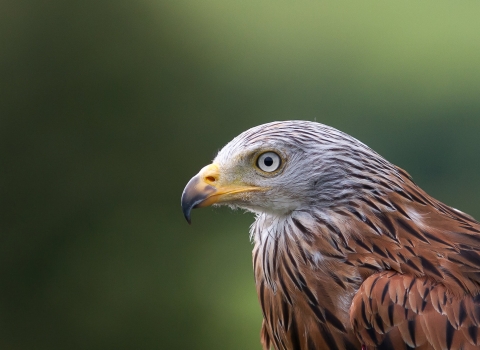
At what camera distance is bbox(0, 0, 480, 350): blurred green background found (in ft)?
10.8

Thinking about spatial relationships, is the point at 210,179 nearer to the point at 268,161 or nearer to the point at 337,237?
the point at 268,161

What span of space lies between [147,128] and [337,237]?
2.40 metres

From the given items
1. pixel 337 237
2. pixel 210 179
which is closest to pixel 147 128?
pixel 210 179

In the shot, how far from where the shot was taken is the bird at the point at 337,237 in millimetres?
1241

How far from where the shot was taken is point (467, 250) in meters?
1.32

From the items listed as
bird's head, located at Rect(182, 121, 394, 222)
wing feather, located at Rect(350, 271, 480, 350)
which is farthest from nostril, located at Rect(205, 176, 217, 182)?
wing feather, located at Rect(350, 271, 480, 350)

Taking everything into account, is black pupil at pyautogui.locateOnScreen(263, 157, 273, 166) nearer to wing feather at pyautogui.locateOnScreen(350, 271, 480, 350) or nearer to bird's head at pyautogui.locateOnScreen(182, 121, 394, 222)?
bird's head at pyautogui.locateOnScreen(182, 121, 394, 222)

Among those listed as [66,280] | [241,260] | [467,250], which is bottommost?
[66,280]

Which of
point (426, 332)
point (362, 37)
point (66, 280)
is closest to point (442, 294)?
point (426, 332)

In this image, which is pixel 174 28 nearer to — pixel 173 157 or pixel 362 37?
pixel 173 157

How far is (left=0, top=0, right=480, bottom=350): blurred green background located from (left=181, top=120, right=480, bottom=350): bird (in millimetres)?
1803

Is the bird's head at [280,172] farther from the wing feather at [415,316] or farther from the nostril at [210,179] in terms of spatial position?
the wing feather at [415,316]

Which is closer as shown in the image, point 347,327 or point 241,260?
point 347,327

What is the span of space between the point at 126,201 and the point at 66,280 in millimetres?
611
